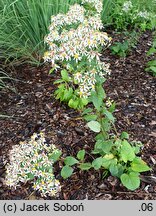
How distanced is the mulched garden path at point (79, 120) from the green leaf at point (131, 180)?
118 millimetres

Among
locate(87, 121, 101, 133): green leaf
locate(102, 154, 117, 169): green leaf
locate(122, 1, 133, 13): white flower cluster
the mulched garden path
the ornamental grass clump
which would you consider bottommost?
the mulched garden path

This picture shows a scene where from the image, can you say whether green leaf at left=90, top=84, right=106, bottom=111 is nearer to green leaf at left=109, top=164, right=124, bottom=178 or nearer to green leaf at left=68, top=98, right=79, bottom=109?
green leaf at left=109, top=164, right=124, bottom=178

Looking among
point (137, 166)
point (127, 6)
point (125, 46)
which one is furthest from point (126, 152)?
point (127, 6)

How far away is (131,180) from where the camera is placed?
210cm

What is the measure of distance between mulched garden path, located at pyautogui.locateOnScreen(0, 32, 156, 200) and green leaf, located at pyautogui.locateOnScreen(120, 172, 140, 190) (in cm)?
12

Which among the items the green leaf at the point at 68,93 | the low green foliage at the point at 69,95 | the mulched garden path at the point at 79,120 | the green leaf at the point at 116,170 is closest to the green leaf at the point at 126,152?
the green leaf at the point at 116,170

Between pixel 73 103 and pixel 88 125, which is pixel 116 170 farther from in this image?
pixel 73 103

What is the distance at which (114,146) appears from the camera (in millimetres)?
2287

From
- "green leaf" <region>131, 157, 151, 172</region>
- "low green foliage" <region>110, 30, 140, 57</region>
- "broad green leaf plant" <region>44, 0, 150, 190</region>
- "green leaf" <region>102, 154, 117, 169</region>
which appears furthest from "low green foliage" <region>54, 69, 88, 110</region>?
"low green foliage" <region>110, 30, 140, 57</region>

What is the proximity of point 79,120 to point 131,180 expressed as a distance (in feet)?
2.63

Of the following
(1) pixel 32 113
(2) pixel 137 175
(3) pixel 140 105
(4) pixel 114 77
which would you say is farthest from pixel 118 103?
(2) pixel 137 175

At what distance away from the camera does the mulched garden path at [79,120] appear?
7.37 feet

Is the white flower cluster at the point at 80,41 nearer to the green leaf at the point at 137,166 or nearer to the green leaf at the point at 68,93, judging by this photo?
the green leaf at the point at 137,166

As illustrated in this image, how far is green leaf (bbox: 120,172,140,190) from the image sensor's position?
2.08 metres
